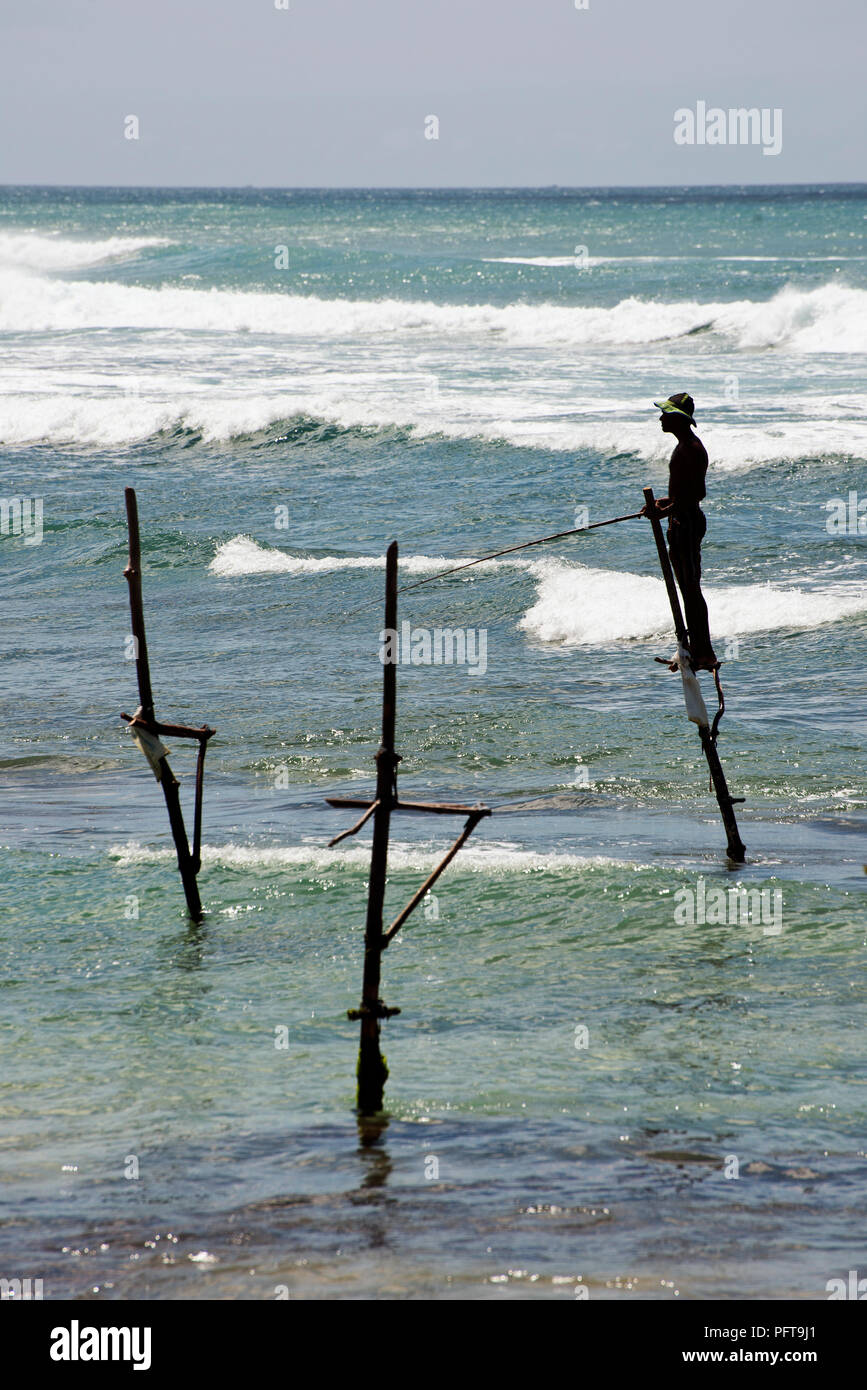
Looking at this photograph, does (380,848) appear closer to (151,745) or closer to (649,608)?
(151,745)

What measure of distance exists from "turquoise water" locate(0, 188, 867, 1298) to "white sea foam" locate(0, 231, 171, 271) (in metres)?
40.6

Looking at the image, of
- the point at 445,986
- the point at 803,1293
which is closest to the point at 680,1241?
the point at 803,1293

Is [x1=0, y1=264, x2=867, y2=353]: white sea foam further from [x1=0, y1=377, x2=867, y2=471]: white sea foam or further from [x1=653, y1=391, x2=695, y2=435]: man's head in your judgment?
[x1=653, y1=391, x2=695, y2=435]: man's head

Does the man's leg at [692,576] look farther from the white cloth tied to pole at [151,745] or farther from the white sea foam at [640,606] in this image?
the white sea foam at [640,606]

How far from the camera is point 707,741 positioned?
902 cm

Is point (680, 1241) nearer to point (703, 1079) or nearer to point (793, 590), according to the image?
point (703, 1079)

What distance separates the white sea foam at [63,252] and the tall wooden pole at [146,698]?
201 feet

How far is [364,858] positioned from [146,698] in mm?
2399

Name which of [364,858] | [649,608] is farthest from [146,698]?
[649,608]

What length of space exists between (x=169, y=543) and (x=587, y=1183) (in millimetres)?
16047

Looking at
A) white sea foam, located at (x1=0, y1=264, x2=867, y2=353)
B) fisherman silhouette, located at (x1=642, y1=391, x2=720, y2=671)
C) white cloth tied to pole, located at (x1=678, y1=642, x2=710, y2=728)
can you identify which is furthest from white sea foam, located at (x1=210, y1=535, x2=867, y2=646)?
white sea foam, located at (x1=0, y1=264, x2=867, y2=353)

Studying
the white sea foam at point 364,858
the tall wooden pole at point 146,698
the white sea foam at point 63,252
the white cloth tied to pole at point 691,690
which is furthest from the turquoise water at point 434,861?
the white sea foam at point 63,252

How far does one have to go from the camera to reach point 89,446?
2767 centimetres

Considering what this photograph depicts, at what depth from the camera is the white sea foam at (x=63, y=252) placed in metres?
67.3
